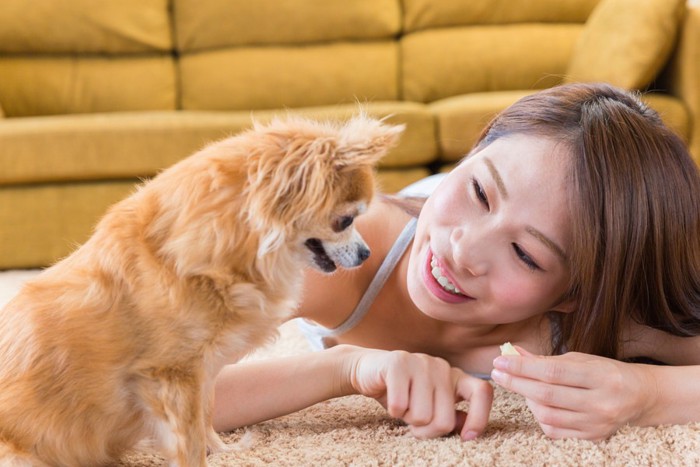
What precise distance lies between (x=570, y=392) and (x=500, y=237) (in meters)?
0.28

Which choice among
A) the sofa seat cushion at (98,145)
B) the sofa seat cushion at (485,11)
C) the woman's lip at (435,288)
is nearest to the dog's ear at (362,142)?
the woman's lip at (435,288)

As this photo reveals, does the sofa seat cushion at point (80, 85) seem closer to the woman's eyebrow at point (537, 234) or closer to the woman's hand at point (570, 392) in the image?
the woman's eyebrow at point (537, 234)

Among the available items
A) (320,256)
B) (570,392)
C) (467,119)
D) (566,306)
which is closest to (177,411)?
(320,256)

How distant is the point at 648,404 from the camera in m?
1.39

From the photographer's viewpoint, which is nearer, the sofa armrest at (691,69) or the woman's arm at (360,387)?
the woman's arm at (360,387)

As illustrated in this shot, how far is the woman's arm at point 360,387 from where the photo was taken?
1370mm

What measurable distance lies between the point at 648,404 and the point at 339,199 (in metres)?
0.68

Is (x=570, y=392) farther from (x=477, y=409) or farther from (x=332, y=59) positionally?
(x=332, y=59)

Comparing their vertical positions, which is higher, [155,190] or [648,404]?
[155,190]

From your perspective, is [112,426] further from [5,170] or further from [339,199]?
[5,170]

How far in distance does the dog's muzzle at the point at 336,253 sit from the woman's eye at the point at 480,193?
13.0 inches

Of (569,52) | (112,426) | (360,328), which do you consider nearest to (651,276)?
(360,328)

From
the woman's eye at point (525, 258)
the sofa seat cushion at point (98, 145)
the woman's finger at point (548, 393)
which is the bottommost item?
the sofa seat cushion at point (98, 145)

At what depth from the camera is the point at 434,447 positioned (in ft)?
4.32
